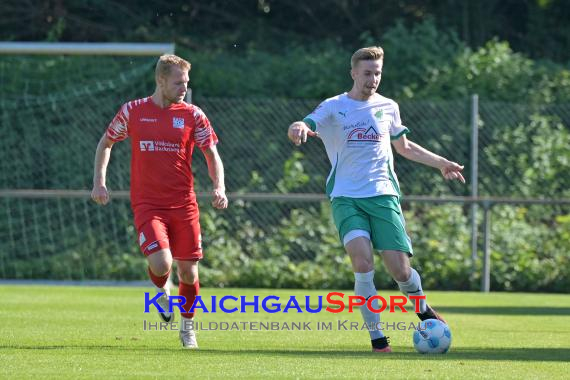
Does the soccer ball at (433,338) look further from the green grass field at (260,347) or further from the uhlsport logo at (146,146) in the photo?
the uhlsport logo at (146,146)

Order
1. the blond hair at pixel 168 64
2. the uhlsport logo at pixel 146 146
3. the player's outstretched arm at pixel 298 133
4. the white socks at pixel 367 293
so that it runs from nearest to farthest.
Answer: the player's outstretched arm at pixel 298 133 → the white socks at pixel 367 293 → the blond hair at pixel 168 64 → the uhlsport logo at pixel 146 146

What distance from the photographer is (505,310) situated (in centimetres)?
1254

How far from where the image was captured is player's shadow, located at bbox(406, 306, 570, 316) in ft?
39.7

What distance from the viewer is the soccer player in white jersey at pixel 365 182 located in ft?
26.6

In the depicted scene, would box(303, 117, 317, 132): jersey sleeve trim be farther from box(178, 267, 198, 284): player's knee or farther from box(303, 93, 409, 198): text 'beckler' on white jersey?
box(178, 267, 198, 284): player's knee

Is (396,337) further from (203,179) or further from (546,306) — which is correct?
(203,179)

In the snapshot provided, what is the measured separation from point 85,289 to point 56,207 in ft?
6.43

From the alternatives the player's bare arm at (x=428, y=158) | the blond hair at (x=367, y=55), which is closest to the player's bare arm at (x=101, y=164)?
the blond hair at (x=367, y=55)

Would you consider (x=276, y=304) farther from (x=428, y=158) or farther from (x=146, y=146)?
(x=146, y=146)

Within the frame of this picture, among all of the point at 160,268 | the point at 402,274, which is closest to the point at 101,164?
the point at 160,268

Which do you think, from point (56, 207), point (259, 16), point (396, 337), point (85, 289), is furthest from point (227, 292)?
point (259, 16)

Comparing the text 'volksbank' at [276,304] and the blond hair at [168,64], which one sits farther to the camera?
the text 'volksbank' at [276,304]

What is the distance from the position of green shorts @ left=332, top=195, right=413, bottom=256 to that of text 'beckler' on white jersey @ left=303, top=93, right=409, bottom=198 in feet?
0.17

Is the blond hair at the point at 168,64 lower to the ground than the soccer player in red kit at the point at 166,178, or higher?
higher
